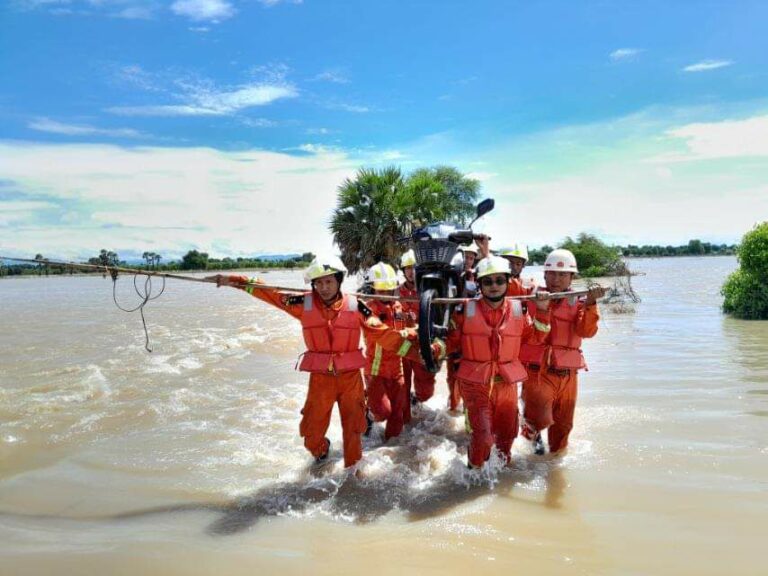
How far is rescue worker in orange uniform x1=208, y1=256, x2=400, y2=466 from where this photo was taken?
4969 millimetres

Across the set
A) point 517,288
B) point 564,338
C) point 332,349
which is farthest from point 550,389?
point 332,349

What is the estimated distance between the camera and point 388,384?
6.29 metres

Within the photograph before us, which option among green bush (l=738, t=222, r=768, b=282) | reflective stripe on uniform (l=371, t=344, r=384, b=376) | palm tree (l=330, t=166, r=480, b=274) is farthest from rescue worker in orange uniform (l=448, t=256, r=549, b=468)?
green bush (l=738, t=222, r=768, b=282)

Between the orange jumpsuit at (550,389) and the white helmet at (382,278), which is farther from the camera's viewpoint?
the white helmet at (382,278)

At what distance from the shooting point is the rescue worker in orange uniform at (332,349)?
497cm

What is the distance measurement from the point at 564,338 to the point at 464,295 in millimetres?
1205

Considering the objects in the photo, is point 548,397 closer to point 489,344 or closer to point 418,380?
point 489,344

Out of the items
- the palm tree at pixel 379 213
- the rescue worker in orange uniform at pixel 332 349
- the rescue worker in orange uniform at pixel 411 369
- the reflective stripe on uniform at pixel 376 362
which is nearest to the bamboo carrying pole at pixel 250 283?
the rescue worker in orange uniform at pixel 332 349

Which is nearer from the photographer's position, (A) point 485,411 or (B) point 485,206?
(A) point 485,411

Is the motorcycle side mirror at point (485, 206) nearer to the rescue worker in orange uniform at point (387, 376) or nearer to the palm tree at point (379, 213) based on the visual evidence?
the rescue worker in orange uniform at point (387, 376)

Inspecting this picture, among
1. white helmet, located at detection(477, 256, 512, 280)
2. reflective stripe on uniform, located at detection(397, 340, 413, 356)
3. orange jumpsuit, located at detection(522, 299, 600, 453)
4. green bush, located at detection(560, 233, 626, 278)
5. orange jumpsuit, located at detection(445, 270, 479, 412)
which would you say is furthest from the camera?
green bush, located at detection(560, 233, 626, 278)

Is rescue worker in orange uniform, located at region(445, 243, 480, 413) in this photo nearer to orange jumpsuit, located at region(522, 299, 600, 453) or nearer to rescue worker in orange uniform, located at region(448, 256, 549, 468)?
rescue worker in orange uniform, located at region(448, 256, 549, 468)

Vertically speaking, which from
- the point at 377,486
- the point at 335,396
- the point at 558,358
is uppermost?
the point at 558,358

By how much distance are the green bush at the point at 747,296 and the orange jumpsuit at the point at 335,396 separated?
13490 mm
